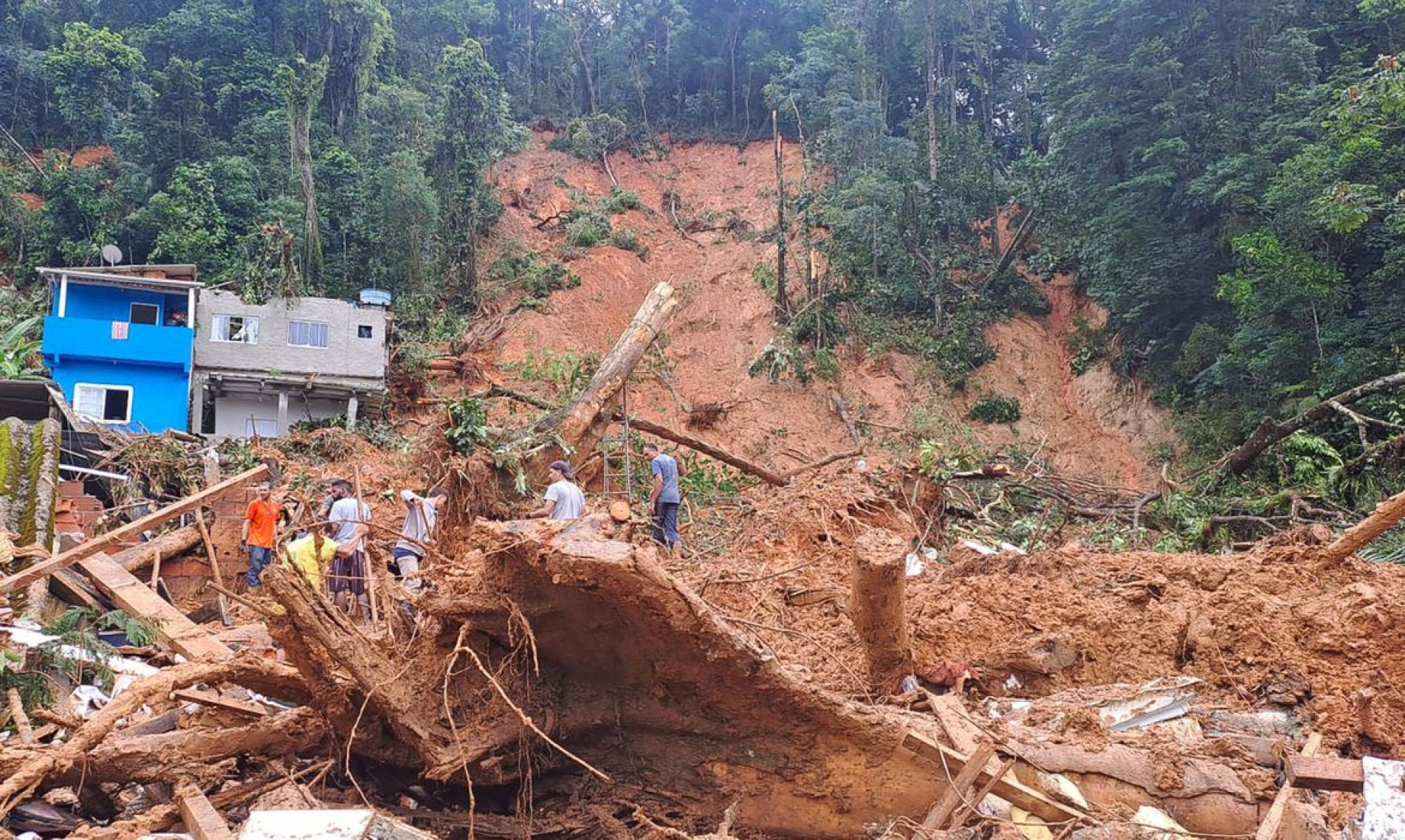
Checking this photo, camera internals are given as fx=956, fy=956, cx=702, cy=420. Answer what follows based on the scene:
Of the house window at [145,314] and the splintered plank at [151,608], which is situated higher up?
the house window at [145,314]

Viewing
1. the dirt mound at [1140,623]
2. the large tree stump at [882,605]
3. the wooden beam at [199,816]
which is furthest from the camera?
the dirt mound at [1140,623]

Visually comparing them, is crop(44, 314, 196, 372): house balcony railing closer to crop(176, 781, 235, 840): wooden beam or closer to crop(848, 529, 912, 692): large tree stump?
crop(176, 781, 235, 840): wooden beam

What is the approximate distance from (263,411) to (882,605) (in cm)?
2401

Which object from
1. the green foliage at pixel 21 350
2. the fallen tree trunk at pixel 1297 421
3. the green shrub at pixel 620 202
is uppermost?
A: the green shrub at pixel 620 202

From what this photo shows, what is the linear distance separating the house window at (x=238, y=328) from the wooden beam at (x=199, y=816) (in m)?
22.7

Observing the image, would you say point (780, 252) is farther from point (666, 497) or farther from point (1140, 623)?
point (1140, 623)

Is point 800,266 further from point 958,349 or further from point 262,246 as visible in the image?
point 262,246

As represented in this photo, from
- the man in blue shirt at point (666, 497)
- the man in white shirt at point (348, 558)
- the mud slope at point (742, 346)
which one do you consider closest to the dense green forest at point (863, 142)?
the mud slope at point (742, 346)

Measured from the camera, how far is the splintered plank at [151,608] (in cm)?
626

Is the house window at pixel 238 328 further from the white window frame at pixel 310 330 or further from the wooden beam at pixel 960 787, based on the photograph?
the wooden beam at pixel 960 787

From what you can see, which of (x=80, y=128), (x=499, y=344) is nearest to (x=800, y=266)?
(x=499, y=344)

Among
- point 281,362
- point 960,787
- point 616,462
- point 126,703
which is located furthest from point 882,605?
point 281,362

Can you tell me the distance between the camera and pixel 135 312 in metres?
23.8

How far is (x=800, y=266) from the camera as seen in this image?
3005cm
